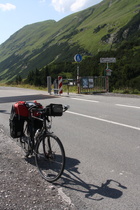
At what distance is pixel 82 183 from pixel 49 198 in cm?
68

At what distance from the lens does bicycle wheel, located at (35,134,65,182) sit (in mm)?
3817

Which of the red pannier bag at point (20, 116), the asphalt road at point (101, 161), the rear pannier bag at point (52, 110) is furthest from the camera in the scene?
the red pannier bag at point (20, 116)

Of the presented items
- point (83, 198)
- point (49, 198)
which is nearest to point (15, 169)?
point (49, 198)

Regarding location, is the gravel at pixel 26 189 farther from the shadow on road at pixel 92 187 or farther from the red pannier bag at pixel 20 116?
the red pannier bag at pixel 20 116

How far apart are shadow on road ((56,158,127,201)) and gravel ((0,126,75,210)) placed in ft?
0.75

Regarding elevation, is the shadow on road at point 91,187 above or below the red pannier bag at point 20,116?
below

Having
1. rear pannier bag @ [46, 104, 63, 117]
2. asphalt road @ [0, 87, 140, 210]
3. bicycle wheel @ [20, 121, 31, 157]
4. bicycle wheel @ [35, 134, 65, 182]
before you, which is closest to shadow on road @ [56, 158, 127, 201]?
asphalt road @ [0, 87, 140, 210]

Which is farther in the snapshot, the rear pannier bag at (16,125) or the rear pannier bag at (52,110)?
the rear pannier bag at (16,125)

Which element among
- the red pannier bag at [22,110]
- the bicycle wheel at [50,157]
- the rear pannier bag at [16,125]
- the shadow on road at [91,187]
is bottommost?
the shadow on road at [91,187]

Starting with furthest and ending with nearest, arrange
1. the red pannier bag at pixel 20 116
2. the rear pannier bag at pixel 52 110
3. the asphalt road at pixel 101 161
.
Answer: the red pannier bag at pixel 20 116 < the rear pannier bag at pixel 52 110 < the asphalt road at pixel 101 161

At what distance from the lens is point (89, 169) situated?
432cm

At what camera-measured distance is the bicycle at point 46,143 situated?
152 inches


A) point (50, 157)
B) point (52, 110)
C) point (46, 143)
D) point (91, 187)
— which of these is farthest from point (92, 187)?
point (52, 110)

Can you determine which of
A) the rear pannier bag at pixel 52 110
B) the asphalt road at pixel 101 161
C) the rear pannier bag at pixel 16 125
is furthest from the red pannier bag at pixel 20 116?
the asphalt road at pixel 101 161
